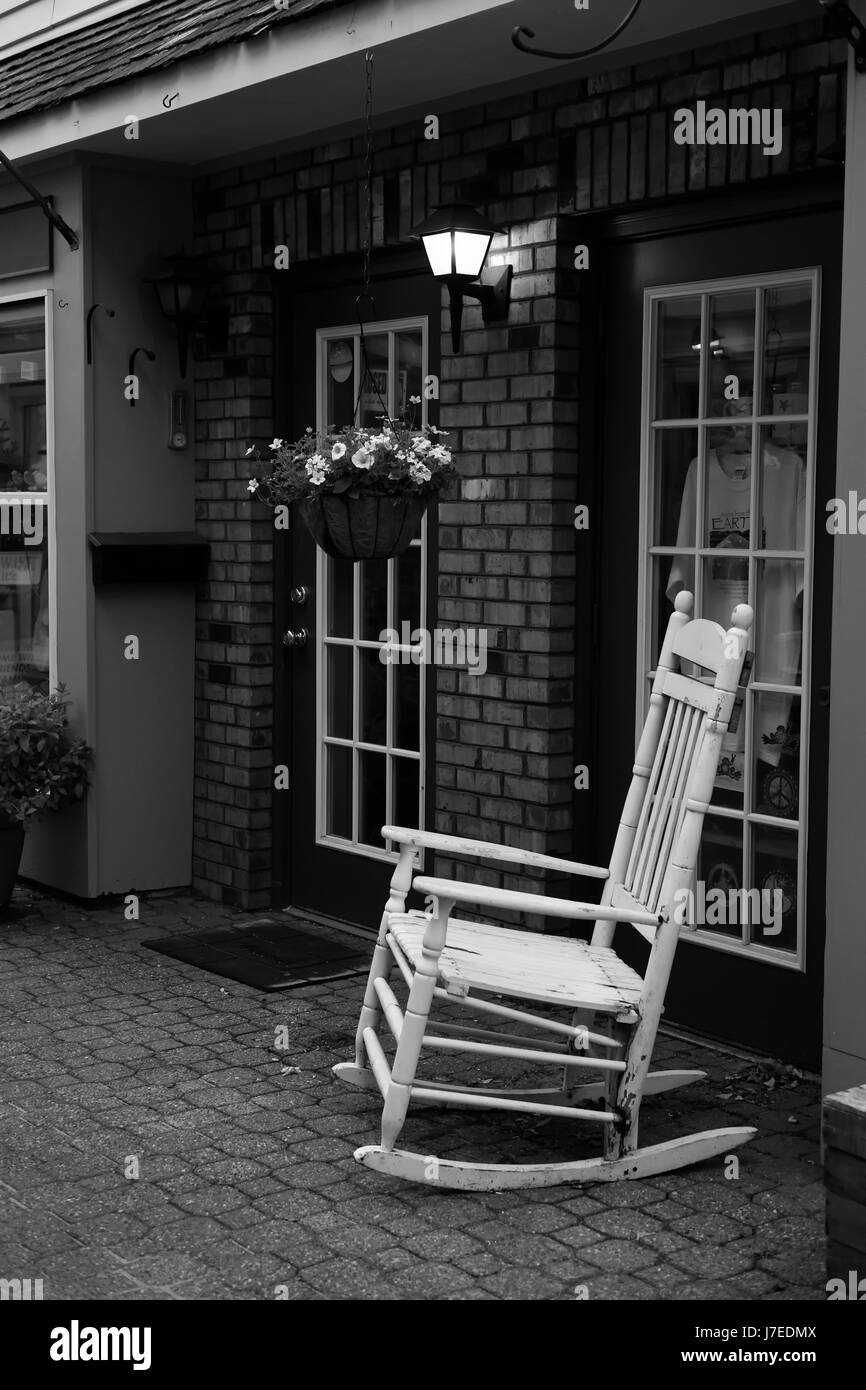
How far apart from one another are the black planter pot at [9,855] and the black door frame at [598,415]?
2.22 m

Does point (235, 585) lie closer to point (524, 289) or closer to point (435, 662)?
point (435, 662)

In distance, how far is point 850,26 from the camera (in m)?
3.59

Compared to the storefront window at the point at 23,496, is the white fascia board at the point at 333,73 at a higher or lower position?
higher

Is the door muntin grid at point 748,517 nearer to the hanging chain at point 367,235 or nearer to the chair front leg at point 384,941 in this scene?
the hanging chain at point 367,235

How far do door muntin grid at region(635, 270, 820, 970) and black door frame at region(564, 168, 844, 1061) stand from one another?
0.20 feet

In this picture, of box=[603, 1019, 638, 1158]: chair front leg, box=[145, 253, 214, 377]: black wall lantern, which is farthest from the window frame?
box=[603, 1019, 638, 1158]: chair front leg

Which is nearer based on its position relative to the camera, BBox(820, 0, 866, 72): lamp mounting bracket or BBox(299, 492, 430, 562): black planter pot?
BBox(820, 0, 866, 72): lamp mounting bracket

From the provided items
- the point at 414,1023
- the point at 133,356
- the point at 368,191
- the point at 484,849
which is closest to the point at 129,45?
the point at 133,356

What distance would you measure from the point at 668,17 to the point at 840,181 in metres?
0.62

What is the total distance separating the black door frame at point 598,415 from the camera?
177 inches

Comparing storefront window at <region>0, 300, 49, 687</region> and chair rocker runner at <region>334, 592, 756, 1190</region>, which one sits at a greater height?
storefront window at <region>0, 300, 49, 687</region>

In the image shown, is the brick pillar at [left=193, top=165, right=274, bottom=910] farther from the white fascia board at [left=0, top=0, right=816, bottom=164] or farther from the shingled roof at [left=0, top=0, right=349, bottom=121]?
the shingled roof at [left=0, top=0, right=349, bottom=121]

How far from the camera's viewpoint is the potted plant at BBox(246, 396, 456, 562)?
4441mm

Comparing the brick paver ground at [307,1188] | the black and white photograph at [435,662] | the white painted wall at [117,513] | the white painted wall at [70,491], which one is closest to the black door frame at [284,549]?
the black and white photograph at [435,662]
